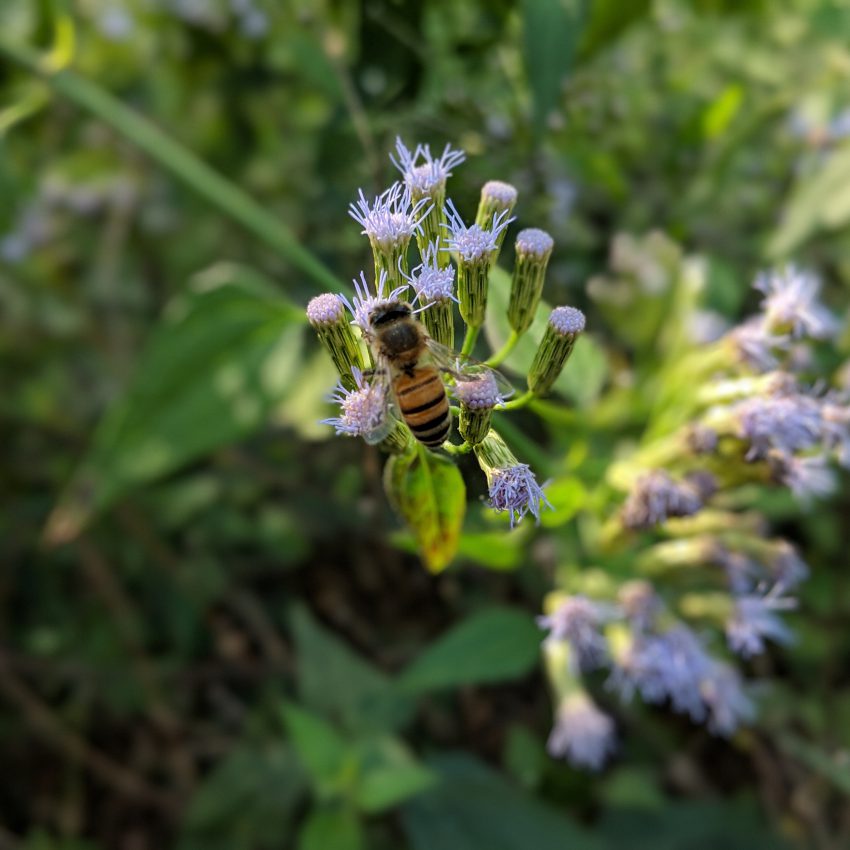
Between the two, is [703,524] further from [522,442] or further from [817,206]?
[817,206]

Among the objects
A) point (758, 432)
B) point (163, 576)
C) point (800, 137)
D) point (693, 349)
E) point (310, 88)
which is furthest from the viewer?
point (310, 88)

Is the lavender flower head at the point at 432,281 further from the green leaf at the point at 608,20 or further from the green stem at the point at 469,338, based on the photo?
the green leaf at the point at 608,20

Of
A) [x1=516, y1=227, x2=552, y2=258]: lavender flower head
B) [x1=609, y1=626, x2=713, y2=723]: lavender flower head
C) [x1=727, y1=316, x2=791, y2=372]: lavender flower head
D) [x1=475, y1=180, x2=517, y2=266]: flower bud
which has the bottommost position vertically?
[x1=609, y1=626, x2=713, y2=723]: lavender flower head

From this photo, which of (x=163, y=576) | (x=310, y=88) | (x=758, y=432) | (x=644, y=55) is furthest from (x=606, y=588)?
(x=310, y=88)

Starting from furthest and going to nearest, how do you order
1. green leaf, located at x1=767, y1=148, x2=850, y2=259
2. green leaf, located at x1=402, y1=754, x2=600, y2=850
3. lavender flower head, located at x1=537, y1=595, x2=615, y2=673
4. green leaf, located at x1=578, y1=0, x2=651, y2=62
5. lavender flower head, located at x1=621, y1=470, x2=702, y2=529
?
green leaf, located at x1=767, y1=148, x2=850, y2=259 < green leaf, located at x1=578, y1=0, x2=651, y2=62 < green leaf, located at x1=402, y1=754, x2=600, y2=850 < lavender flower head, located at x1=537, y1=595, x2=615, y2=673 < lavender flower head, located at x1=621, y1=470, x2=702, y2=529

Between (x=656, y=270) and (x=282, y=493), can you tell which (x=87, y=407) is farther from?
(x=656, y=270)

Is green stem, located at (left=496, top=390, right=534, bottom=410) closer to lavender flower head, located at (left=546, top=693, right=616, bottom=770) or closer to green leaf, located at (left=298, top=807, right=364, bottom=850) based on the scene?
lavender flower head, located at (left=546, top=693, right=616, bottom=770)

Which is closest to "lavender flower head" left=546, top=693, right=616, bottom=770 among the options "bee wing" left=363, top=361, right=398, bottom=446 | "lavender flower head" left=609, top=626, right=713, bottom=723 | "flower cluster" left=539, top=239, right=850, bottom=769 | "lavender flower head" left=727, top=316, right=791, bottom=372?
"flower cluster" left=539, top=239, right=850, bottom=769
